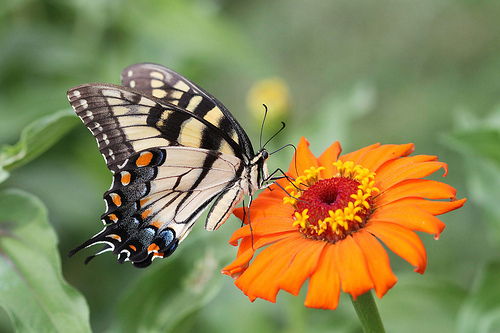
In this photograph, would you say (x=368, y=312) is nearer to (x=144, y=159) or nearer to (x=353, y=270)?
(x=353, y=270)

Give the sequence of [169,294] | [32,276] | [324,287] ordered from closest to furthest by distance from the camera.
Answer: [324,287]
[32,276]
[169,294]

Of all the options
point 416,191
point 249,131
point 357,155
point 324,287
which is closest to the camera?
point 324,287

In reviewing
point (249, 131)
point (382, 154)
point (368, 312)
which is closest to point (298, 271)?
point (368, 312)

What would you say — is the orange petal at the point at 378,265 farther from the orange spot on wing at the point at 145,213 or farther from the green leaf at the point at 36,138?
the green leaf at the point at 36,138

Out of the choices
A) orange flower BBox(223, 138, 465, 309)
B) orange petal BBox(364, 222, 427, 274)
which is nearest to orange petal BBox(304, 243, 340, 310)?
orange flower BBox(223, 138, 465, 309)

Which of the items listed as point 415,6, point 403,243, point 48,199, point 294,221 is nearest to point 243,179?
point 294,221

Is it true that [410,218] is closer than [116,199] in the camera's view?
Yes

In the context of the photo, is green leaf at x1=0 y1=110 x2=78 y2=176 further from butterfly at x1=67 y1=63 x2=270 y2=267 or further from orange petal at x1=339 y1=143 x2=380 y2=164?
orange petal at x1=339 y1=143 x2=380 y2=164

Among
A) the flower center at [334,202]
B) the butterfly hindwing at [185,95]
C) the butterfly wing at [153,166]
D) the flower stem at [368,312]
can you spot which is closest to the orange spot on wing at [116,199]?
the butterfly wing at [153,166]
